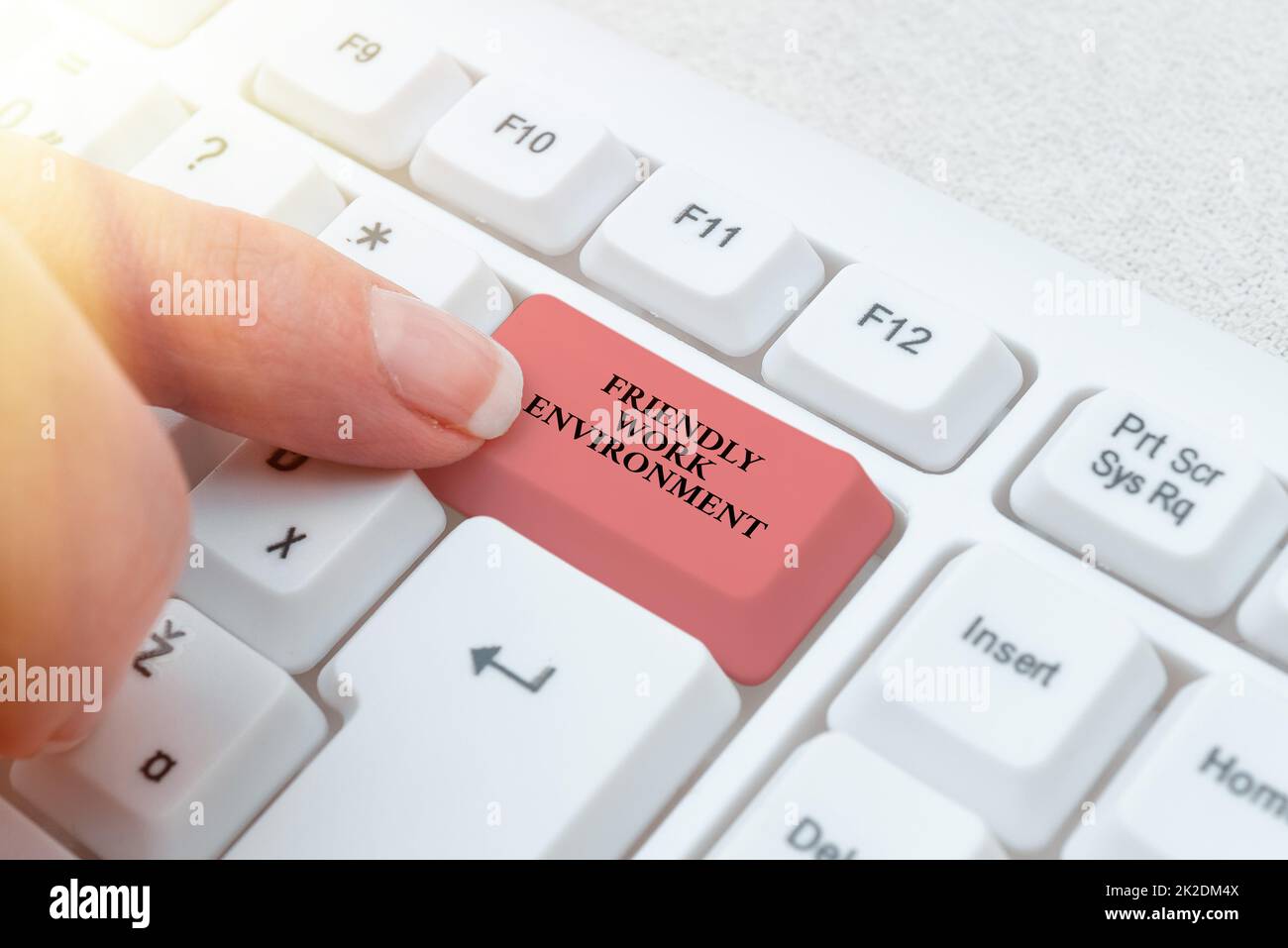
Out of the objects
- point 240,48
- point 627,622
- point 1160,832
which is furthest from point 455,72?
point 1160,832

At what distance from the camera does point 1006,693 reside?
34 centimetres

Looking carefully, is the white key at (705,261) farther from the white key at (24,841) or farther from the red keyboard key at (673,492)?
the white key at (24,841)

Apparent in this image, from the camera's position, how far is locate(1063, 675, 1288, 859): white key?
316 millimetres

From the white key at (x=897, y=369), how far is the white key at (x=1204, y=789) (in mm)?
103

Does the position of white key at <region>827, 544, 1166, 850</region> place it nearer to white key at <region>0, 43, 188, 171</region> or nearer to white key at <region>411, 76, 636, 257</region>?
white key at <region>411, 76, 636, 257</region>

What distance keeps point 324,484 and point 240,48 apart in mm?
193

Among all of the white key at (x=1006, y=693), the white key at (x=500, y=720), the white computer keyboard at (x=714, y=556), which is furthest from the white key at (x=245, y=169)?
the white key at (x=1006, y=693)

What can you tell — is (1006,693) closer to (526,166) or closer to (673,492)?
(673,492)

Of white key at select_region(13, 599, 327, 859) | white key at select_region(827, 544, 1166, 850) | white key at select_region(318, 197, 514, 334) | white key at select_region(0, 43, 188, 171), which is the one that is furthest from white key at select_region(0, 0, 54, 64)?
white key at select_region(827, 544, 1166, 850)

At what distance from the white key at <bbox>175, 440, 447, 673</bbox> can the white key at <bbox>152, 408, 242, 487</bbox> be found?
3cm

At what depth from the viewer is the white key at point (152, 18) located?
487 millimetres

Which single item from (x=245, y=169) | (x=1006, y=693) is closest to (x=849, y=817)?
(x=1006, y=693)

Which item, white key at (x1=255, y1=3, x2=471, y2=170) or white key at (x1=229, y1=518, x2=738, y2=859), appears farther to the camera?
white key at (x1=255, y1=3, x2=471, y2=170)

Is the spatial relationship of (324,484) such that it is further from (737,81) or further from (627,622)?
(737,81)
